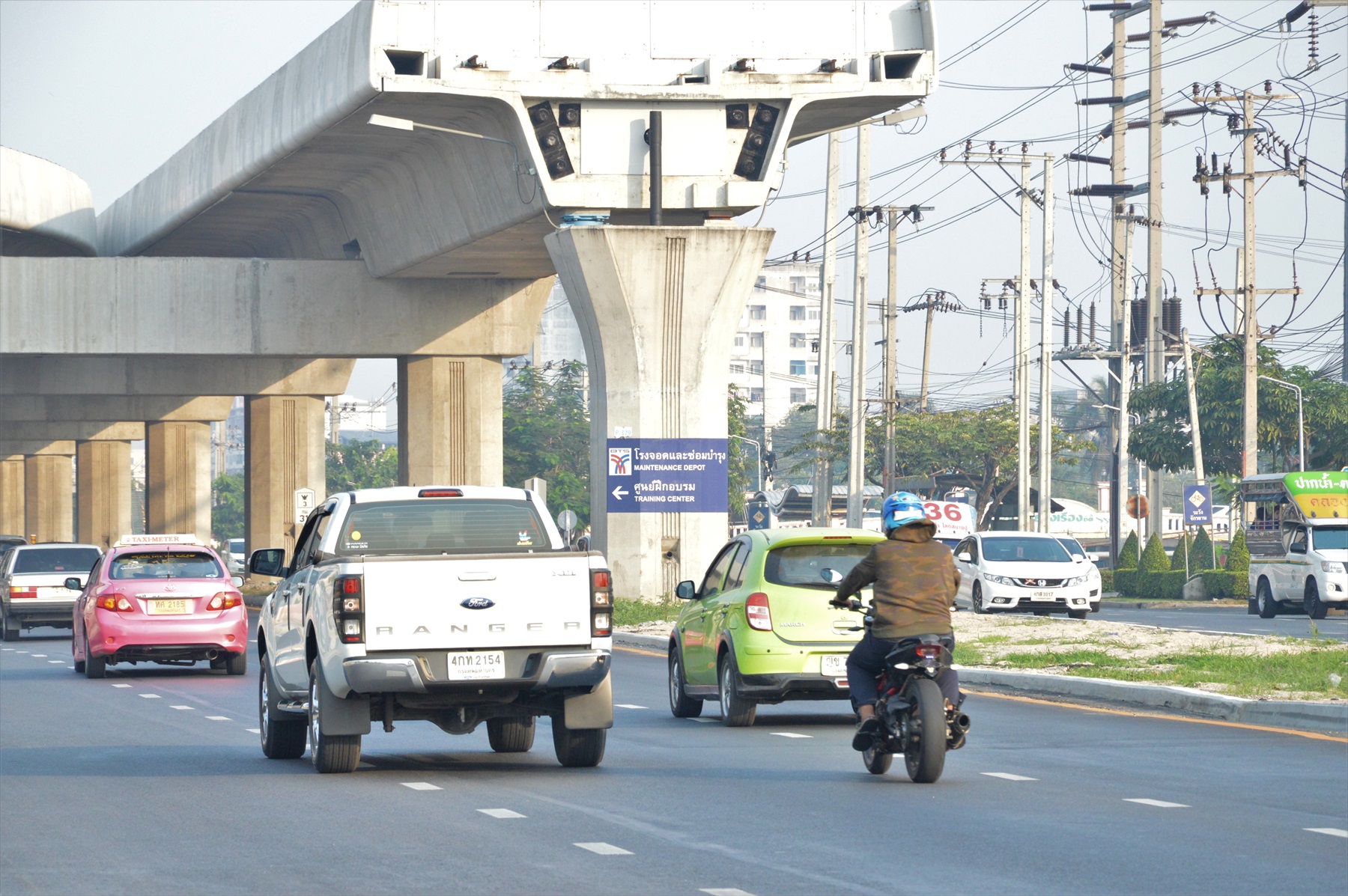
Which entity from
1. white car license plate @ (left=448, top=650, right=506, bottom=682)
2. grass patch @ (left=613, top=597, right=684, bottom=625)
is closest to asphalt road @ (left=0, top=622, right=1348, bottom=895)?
white car license plate @ (left=448, top=650, right=506, bottom=682)

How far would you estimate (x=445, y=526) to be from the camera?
14.0 meters

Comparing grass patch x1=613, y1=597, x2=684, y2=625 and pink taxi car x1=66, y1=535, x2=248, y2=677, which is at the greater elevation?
pink taxi car x1=66, y1=535, x2=248, y2=677

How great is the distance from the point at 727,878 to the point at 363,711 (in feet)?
15.5

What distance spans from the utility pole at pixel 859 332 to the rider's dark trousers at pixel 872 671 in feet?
142

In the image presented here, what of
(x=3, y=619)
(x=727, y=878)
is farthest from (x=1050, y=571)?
(x=727, y=878)

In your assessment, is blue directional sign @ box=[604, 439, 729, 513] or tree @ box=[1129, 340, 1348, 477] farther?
tree @ box=[1129, 340, 1348, 477]

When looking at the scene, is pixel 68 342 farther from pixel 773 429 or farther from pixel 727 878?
pixel 773 429

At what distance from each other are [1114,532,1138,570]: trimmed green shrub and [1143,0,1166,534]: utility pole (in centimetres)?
72

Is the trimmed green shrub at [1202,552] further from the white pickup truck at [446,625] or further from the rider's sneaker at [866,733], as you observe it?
the rider's sneaker at [866,733]

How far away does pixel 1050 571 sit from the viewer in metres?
36.4

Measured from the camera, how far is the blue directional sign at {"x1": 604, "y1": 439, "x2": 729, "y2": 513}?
35.9m

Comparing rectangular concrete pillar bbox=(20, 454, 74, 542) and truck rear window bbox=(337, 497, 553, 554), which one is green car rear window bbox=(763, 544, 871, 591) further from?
rectangular concrete pillar bbox=(20, 454, 74, 542)

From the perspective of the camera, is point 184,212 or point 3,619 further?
point 184,212

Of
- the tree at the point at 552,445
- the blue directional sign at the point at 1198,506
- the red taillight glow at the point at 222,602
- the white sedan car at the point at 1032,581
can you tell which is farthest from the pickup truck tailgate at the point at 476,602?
the tree at the point at 552,445
